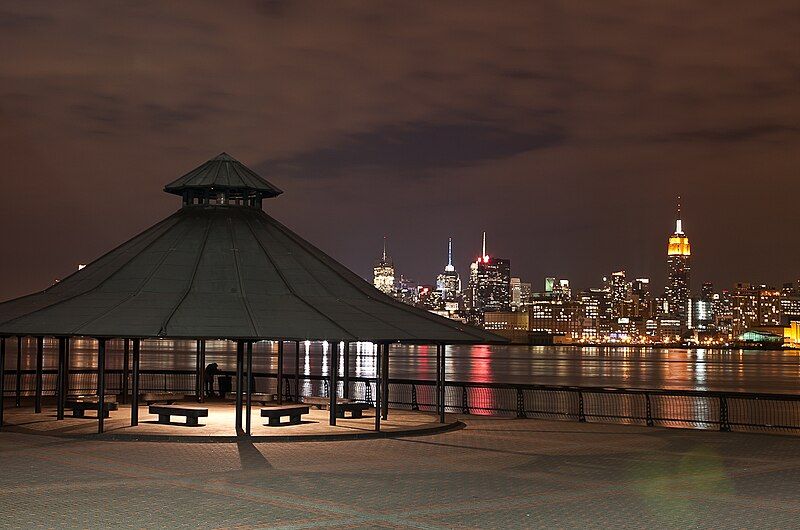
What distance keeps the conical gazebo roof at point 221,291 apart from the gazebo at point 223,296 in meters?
0.03

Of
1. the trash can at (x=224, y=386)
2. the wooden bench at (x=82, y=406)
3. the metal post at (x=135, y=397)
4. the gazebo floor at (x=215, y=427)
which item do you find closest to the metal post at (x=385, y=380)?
the gazebo floor at (x=215, y=427)

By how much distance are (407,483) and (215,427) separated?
30.9 ft

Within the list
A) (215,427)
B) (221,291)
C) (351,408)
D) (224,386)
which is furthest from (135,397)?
(224,386)

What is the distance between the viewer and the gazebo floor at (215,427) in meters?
22.7

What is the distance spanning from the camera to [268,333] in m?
22.2

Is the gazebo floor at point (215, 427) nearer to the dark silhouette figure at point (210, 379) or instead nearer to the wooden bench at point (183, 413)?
the wooden bench at point (183, 413)

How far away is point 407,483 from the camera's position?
16.5m

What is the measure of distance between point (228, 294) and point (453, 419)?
23.9 ft

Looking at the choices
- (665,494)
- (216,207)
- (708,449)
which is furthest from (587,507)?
(216,207)

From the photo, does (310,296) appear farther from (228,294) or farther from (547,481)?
(547,481)

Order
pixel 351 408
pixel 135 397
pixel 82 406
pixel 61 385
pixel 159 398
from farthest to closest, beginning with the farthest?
pixel 159 398
pixel 351 408
pixel 61 385
pixel 82 406
pixel 135 397

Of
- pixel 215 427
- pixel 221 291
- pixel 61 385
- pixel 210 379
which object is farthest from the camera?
pixel 210 379

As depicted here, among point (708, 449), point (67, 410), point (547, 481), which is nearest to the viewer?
point (547, 481)

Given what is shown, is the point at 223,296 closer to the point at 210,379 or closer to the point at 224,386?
the point at 224,386
